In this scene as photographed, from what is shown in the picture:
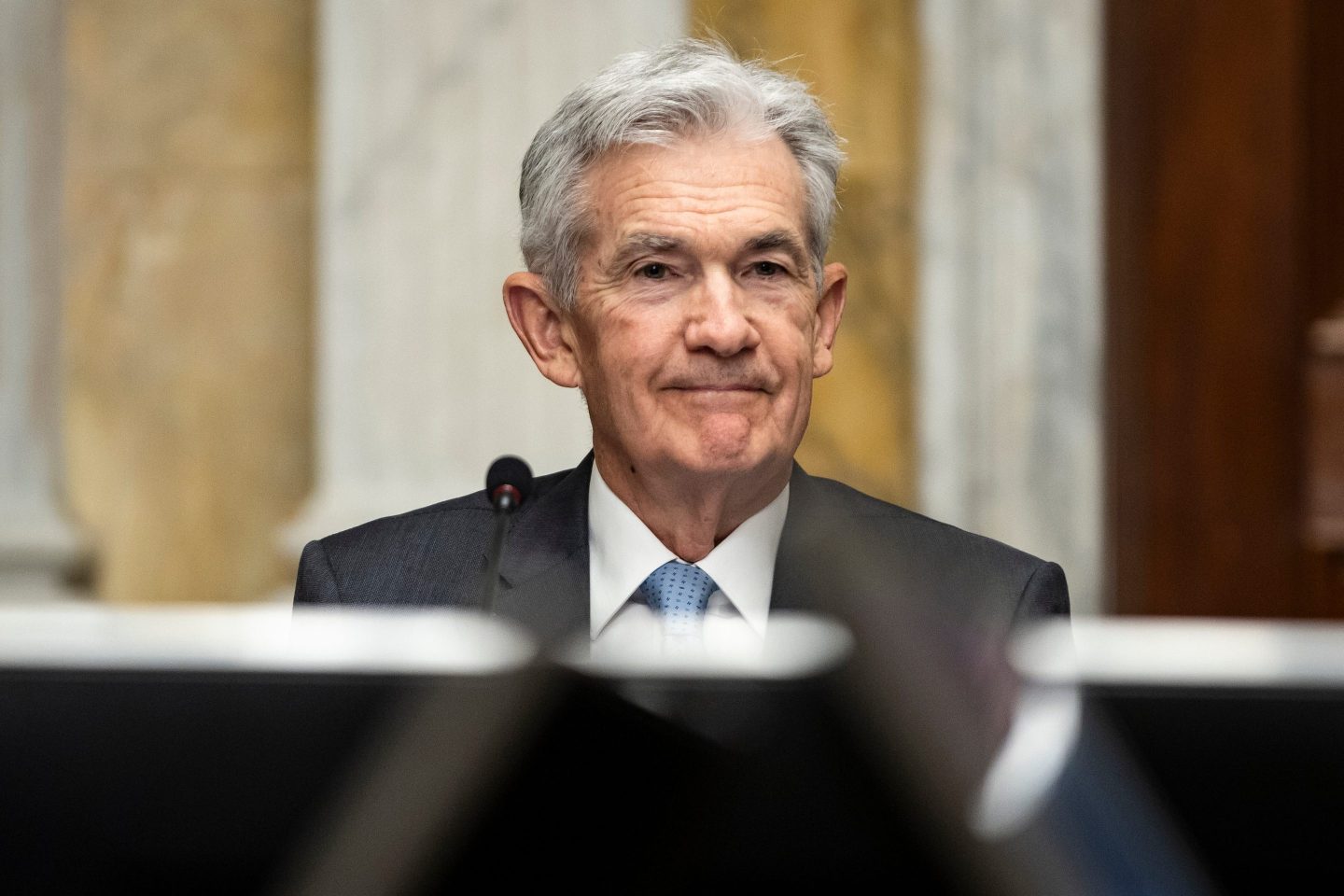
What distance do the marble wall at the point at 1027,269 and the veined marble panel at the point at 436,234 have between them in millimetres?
698

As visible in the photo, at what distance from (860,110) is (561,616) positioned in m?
2.28

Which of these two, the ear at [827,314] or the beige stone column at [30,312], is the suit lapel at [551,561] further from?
the beige stone column at [30,312]

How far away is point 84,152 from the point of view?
13.7 ft

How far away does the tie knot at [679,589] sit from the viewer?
6.42ft

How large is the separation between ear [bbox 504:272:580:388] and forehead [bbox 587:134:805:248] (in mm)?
133

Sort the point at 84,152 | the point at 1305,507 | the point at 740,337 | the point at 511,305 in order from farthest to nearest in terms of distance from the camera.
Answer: the point at 84,152, the point at 1305,507, the point at 511,305, the point at 740,337

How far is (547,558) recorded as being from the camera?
6.66ft

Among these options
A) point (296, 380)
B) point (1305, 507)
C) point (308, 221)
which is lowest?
point (1305, 507)

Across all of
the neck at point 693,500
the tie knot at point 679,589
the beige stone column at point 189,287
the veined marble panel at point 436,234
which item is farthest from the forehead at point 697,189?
the beige stone column at point 189,287

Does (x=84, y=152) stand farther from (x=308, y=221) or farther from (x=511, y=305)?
(x=511, y=305)

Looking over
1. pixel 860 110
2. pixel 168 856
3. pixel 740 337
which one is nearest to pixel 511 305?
pixel 740 337

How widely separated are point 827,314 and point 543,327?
0.36m

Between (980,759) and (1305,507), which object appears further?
(1305,507)

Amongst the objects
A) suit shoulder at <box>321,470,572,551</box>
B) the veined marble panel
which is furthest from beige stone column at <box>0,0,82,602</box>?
suit shoulder at <box>321,470,572,551</box>
